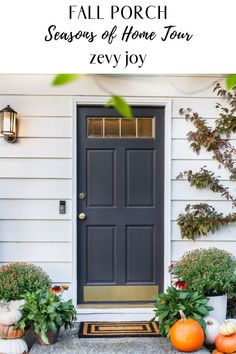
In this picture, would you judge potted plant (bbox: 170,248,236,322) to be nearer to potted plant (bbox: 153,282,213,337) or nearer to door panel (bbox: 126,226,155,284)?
potted plant (bbox: 153,282,213,337)

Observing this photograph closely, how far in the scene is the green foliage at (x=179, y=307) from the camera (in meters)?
3.06

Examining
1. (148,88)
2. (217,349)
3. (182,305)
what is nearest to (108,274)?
(182,305)

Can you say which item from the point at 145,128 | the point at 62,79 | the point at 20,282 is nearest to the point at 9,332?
the point at 20,282

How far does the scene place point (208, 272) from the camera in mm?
3266

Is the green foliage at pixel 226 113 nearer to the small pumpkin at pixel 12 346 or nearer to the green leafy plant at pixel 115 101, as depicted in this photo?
the small pumpkin at pixel 12 346

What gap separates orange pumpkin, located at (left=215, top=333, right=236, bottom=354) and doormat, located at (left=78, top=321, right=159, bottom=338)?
0.54 m

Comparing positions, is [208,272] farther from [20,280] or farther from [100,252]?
[20,280]

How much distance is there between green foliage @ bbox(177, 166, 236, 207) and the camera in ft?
12.2

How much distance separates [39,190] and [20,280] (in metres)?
0.85

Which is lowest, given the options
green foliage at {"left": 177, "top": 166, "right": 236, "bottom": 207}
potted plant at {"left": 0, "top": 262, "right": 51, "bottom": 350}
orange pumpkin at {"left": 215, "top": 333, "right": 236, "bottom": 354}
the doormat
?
the doormat

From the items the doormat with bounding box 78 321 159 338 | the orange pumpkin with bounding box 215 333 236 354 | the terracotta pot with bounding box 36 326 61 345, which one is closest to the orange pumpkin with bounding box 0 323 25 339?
the terracotta pot with bounding box 36 326 61 345
